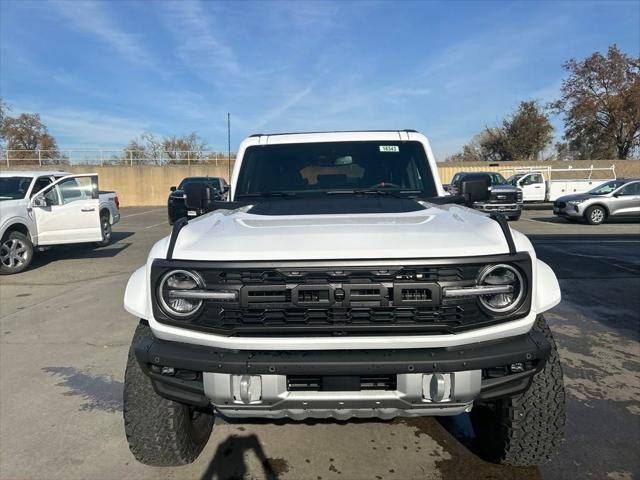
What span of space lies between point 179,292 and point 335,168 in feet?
6.50

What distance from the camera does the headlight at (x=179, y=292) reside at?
7.16 feet

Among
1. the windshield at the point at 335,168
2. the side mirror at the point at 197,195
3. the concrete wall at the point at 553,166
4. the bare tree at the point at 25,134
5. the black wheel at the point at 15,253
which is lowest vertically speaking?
the black wheel at the point at 15,253

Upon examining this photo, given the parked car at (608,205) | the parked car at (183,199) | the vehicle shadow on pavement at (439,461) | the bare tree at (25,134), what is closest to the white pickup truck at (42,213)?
the parked car at (183,199)

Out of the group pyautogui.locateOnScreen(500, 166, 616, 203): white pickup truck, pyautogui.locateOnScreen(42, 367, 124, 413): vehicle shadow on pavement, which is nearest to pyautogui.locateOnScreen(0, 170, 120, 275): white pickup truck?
pyautogui.locateOnScreen(42, 367, 124, 413): vehicle shadow on pavement

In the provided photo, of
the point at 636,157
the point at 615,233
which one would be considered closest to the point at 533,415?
the point at 615,233

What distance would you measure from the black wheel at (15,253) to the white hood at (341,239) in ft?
25.1

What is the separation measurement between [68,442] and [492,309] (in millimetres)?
2673

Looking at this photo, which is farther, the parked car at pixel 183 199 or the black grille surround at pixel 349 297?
the parked car at pixel 183 199

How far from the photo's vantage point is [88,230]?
9891 millimetres

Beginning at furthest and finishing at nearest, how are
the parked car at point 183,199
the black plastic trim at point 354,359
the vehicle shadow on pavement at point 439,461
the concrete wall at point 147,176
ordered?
the concrete wall at point 147,176 → the parked car at point 183,199 → the vehicle shadow on pavement at point 439,461 → the black plastic trim at point 354,359

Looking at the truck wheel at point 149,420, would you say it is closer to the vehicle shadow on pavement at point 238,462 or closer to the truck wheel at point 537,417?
the vehicle shadow on pavement at point 238,462

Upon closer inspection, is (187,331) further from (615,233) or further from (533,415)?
(615,233)

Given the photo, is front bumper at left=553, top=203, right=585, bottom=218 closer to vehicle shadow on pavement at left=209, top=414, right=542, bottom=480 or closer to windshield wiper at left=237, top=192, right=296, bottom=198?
vehicle shadow on pavement at left=209, top=414, right=542, bottom=480

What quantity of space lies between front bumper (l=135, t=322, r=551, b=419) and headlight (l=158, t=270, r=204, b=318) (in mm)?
166
